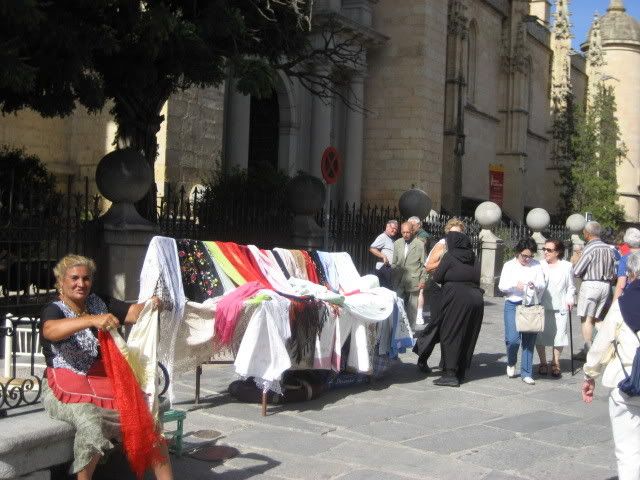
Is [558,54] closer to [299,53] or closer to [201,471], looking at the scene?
[299,53]

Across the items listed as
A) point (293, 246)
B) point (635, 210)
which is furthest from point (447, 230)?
point (635, 210)

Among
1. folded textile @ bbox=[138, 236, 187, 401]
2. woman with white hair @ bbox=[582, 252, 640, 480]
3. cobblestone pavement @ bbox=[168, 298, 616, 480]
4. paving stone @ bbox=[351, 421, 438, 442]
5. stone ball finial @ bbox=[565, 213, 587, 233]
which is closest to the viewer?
woman with white hair @ bbox=[582, 252, 640, 480]

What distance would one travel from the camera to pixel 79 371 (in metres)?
5.08

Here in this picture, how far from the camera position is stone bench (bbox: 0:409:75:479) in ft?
15.2

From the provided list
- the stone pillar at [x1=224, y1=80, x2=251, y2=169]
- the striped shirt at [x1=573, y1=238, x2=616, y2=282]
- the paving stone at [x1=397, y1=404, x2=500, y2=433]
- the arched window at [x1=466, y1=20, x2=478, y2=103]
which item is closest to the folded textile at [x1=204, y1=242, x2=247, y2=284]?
the paving stone at [x1=397, y1=404, x2=500, y2=433]

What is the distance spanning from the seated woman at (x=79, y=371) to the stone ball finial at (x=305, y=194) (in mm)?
8356

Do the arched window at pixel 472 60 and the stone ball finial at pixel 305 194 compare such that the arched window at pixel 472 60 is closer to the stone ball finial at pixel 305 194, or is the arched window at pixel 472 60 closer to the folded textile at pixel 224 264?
the stone ball finial at pixel 305 194

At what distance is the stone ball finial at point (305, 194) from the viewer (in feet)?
44.0

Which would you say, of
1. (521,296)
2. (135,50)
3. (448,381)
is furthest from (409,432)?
(135,50)

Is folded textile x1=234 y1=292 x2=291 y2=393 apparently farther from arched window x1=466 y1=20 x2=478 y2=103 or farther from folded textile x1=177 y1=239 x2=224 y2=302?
arched window x1=466 y1=20 x2=478 y2=103

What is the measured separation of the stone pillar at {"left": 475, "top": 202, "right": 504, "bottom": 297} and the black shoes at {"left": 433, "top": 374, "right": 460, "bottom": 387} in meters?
11.0

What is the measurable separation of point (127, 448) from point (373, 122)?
2211 centimetres

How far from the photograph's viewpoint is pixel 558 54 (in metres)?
44.4

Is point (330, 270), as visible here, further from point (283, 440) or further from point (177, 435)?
point (177, 435)
